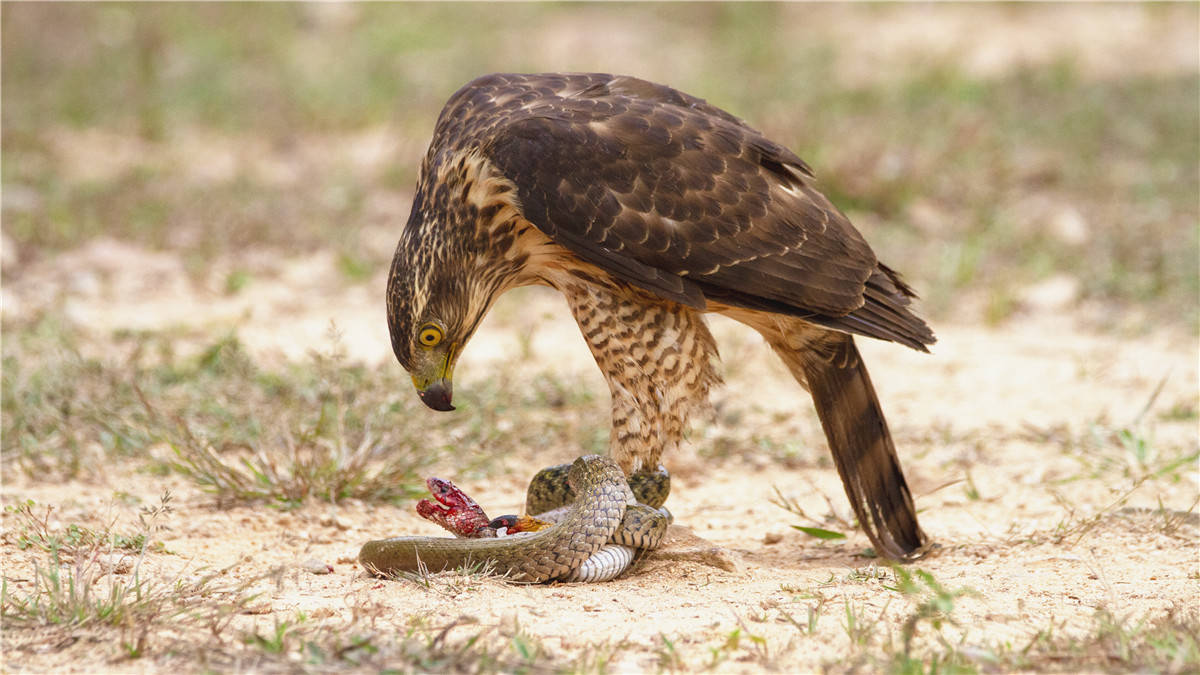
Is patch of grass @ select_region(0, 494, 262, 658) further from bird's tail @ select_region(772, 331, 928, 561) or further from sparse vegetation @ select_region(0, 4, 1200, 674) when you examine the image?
bird's tail @ select_region(772, 331, 928, 561)

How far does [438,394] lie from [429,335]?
0.70 ft

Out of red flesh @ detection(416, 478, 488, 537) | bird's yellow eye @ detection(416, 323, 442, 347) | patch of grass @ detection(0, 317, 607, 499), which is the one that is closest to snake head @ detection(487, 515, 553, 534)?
red flesh @ detection(416, 478, 488, 537)

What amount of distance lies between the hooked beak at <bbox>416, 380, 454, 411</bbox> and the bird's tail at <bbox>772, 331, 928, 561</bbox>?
1.22 m

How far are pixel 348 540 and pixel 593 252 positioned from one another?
1.37 metres

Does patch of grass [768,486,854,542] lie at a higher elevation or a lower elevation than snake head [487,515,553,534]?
higher

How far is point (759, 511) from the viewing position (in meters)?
4.83

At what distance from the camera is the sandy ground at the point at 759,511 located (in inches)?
122

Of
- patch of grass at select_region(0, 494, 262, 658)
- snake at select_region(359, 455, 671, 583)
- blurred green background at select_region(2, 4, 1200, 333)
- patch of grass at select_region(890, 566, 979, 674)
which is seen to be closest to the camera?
patch of grass at select_region(890, 566, 979, 674)

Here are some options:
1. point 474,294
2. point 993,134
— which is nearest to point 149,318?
point 474,294

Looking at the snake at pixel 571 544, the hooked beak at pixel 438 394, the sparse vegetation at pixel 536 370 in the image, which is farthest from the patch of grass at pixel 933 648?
the hooked beak at pixel 438 394

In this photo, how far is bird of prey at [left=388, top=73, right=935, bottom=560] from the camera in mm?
3775

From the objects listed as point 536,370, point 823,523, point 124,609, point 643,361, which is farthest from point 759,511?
point 124,609

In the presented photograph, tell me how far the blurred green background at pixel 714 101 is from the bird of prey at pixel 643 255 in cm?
320

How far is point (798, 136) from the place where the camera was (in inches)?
352
